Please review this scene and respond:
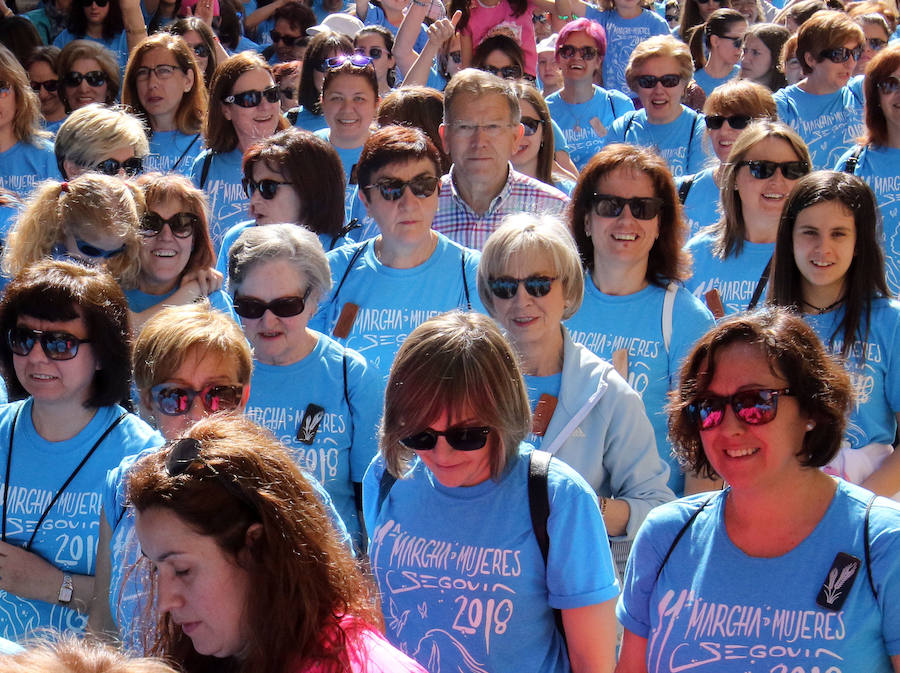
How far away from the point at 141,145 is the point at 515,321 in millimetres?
2536

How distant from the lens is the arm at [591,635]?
2617mm

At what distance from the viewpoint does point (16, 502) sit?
10.7 ft

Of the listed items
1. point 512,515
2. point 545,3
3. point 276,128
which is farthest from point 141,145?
point 545,3

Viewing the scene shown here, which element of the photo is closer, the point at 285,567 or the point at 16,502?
the point at 285,567

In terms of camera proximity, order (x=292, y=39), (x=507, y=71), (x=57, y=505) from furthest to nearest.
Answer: (x=292, y=39), (x=507, y=71), (x=57, y=505)

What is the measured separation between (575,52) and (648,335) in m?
4.19

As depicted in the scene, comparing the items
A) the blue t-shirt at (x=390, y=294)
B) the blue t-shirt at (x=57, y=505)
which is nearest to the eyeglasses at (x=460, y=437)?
the blue t-shirt at (x=57, y=505)

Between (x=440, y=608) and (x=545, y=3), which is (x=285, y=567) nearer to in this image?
(x=440, y=608)

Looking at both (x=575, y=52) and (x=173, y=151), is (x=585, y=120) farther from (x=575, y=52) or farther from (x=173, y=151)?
(x=173, y=151)

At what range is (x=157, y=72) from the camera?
6.36 meters

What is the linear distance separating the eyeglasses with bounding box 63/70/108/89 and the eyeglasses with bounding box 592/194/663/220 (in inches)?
152

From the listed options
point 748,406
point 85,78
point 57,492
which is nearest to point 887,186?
point 748,406

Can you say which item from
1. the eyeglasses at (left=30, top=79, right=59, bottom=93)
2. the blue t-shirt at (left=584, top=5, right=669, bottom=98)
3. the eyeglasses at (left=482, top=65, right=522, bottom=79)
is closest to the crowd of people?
the eyeglasses at (left=30, top=79, right=59, bottom=93)

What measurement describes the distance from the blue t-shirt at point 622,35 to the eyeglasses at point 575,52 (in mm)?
1930
